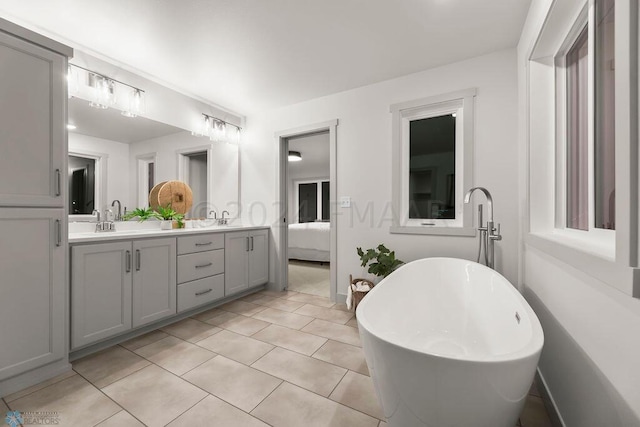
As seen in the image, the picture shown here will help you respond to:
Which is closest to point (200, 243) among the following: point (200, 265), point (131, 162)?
point (200, 265)

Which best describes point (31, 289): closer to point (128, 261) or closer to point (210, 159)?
point (128, 261)

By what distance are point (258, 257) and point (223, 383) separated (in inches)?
72.3

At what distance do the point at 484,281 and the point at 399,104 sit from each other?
71.6 inches

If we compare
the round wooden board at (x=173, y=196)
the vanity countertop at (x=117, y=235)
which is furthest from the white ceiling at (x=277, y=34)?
the vanity countertop at (x=117, y=235)

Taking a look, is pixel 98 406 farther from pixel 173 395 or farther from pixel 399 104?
pixel 399 104

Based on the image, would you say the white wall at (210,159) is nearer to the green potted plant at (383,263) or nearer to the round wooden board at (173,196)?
the round wooden board at (173,196)

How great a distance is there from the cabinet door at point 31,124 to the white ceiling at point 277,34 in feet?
1.56

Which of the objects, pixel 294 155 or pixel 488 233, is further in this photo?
pixel 294 155

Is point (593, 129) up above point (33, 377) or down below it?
above

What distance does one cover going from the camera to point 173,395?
1459 mm

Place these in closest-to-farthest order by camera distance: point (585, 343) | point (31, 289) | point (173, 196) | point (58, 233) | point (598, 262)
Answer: point (598, 262), point (585, 343), point (31, 289), point (58, 233), point (173, 196)

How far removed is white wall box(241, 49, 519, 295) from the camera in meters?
2.23

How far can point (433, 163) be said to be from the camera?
264 cm

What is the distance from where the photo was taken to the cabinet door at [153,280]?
208cm
